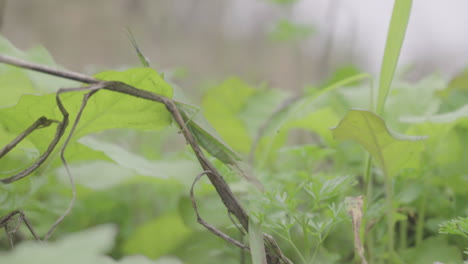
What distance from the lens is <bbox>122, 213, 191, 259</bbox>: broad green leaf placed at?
66 centimetres

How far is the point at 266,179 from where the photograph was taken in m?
0.53

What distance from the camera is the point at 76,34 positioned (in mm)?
3275

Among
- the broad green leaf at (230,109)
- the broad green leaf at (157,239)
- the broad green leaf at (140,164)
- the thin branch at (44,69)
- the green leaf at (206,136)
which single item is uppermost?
the thin branch at (44,69)

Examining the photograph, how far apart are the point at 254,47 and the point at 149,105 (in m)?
3.36

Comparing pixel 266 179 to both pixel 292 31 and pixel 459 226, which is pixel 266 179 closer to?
pixel 459 226

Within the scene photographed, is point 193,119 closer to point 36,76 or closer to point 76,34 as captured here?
point 36,76

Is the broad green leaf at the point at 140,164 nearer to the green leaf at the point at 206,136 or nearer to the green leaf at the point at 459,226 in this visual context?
the green leaf at the point at 206,136

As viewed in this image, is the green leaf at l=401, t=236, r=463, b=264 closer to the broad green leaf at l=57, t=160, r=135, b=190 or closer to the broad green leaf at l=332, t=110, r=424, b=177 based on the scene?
the broad green leaf at l=332, t=110, r=424, b=177

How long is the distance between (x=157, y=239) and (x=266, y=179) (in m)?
0.22

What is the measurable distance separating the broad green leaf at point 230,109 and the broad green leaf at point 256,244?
51cm

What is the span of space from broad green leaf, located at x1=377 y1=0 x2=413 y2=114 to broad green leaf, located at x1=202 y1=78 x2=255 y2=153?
466 mm

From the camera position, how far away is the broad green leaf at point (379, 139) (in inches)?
15.9

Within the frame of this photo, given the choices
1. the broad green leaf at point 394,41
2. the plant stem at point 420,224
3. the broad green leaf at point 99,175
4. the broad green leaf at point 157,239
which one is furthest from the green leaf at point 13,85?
the plant stem at point 420,224

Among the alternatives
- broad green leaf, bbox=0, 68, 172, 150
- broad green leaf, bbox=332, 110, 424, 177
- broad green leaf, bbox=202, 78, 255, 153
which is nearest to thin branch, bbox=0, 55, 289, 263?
broad green leaf, bbox=0, 68, 172, 150
